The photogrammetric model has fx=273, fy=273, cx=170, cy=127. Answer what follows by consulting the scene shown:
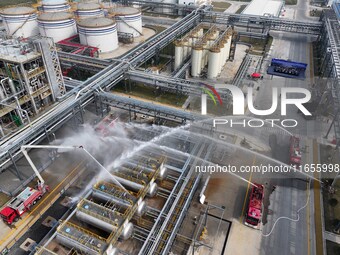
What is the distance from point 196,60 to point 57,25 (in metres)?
35.7

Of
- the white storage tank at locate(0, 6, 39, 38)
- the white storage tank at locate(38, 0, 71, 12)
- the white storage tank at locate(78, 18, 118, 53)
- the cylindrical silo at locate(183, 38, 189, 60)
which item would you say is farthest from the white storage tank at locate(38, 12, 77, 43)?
the cylindrical silo at locate(183, 38, 189, 60)

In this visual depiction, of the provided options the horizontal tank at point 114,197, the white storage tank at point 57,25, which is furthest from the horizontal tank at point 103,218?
the white storage tank at point 57,25

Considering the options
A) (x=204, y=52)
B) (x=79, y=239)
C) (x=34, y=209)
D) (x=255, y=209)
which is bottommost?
(x=34, y=209)

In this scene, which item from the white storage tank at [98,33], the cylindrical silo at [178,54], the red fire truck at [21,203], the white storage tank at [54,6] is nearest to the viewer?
the red fire truck at [21,203]

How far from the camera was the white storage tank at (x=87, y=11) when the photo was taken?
73625 millimetres

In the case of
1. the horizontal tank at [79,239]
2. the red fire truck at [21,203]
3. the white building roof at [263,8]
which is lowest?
the red fire truck at [21,203]

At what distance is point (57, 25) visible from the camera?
65.7m

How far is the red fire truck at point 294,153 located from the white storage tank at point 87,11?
6177 cm

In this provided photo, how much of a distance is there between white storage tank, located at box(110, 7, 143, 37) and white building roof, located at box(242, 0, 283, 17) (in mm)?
36654

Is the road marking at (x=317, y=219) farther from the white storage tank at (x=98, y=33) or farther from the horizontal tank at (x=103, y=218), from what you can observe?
the white storage tank at (x=98, y=33)

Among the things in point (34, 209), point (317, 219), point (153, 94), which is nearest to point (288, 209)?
point (317, 219)

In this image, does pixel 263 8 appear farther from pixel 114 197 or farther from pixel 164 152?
pixel 114 197

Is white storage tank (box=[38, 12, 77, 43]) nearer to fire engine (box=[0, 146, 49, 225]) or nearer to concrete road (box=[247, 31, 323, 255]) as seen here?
fire engine (box=[0, 146, 49, 225])

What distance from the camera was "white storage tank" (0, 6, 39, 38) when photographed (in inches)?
2712
